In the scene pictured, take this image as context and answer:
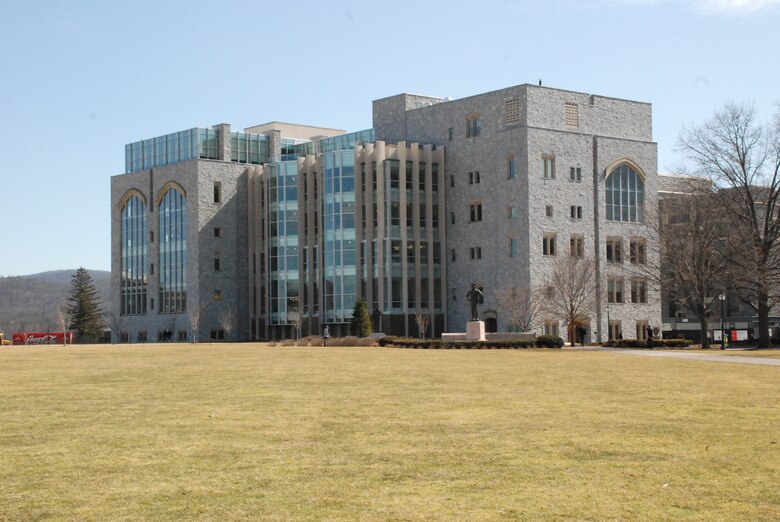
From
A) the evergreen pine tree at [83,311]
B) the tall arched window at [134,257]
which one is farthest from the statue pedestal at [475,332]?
the evergreen pine tree at [83,311]

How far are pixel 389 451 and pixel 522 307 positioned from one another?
67.4 metres

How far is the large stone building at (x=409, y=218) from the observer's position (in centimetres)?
8731

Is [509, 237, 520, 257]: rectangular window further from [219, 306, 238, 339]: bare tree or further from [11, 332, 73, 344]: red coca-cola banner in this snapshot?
[11, 332, 73, 344]: red coca-cola banner

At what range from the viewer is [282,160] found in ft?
354

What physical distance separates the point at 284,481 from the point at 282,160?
96496 millimetres

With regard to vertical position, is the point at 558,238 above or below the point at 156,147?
A: below

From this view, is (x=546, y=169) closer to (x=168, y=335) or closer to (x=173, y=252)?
(x=173, y=252)

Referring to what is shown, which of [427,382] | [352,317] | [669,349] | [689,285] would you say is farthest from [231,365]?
[352,317]

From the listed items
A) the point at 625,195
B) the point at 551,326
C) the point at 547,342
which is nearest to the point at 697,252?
the point at 547,342

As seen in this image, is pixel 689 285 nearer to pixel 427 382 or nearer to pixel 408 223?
pixel 408 223

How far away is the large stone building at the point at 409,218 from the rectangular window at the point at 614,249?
0.12 m

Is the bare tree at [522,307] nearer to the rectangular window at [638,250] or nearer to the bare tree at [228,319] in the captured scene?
the rectangular window at [638,250]

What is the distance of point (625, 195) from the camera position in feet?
Answer: 303

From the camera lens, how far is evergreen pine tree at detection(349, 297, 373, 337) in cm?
8319
